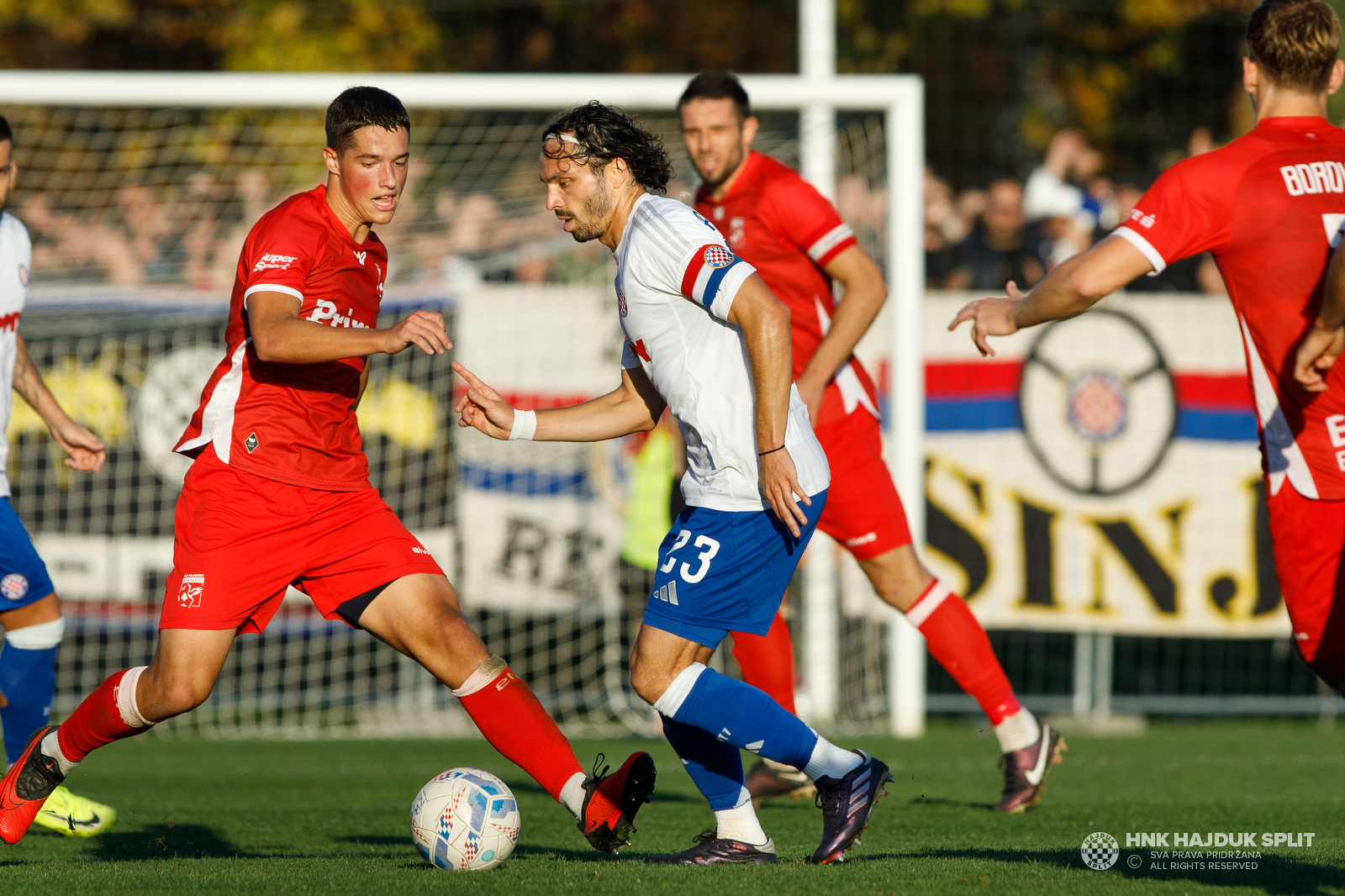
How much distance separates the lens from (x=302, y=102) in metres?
8.53

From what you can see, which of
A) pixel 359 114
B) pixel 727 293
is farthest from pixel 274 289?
pixel 727 293

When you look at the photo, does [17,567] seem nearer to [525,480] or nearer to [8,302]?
[8,302]

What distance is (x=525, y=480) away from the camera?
371 inches

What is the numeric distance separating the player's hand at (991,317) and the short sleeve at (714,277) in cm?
61

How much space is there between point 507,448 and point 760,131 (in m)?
2.79

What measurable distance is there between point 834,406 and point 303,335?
240 cm

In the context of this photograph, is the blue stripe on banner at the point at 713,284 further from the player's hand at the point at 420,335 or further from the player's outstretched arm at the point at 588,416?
the player's hand at the point at 420,335

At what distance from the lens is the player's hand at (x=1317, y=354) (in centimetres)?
362

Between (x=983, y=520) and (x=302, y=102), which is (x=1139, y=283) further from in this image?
(x=302, y=102)

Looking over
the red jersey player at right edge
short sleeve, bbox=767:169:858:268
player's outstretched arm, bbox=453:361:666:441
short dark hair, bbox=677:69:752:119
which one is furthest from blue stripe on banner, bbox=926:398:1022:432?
the red jersey player at right edge

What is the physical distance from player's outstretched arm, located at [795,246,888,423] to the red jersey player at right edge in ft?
5.90

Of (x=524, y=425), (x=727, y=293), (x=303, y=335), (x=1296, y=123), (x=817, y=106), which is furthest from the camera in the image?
(x=817, y=106)

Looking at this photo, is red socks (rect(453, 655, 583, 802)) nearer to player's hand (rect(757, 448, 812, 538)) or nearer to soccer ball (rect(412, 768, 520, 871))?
soccer ball (rect(412, 768, 520, 871))

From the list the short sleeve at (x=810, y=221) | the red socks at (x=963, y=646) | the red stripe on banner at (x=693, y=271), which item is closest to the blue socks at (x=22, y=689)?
the red stripe on banner at (x=693, y=271)
